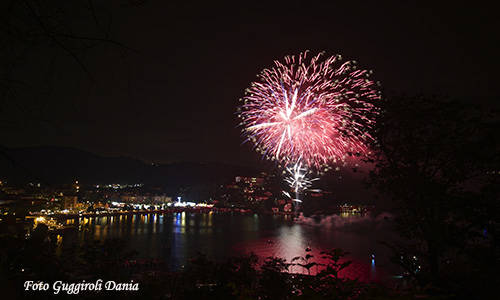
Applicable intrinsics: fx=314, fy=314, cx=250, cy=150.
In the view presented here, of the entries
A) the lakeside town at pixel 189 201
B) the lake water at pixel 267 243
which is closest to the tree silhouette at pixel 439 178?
the lake water at pixel 267 243

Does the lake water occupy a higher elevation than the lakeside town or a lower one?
lower

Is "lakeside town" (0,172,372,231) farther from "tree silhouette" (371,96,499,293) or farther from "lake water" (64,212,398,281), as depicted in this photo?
"tree silhouette" (371,96,499,293)

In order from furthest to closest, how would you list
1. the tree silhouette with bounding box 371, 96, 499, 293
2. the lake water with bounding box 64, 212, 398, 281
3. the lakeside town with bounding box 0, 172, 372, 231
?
the lakeside town with bounding box 0, 172, 372, 231
the lake water with bounding box 64, 212, 398, 281
the tree silhouette with bounding box 371, 96, 499, 293

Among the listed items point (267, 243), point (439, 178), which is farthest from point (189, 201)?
point (439, 178)

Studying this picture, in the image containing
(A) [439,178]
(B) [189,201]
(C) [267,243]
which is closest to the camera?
(A) [439,178]

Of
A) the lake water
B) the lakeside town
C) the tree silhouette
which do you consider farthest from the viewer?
the lakeside town

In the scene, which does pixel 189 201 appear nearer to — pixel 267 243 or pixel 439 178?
pixel 267 243

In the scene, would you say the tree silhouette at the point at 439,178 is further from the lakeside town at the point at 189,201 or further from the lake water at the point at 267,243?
the lakeside town at the point at 189,201

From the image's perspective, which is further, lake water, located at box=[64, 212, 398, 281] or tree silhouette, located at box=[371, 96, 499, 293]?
lake water, located at box=[64, 212, 398, 281]

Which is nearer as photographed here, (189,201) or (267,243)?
(267,243)

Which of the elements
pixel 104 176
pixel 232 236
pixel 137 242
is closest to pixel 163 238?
pixel 137 242

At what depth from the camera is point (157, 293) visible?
129 inches

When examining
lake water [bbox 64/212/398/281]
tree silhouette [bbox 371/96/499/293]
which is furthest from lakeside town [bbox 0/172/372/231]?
tree silhouette [bbox 371/96/499/293]

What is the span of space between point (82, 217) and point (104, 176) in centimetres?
3286
